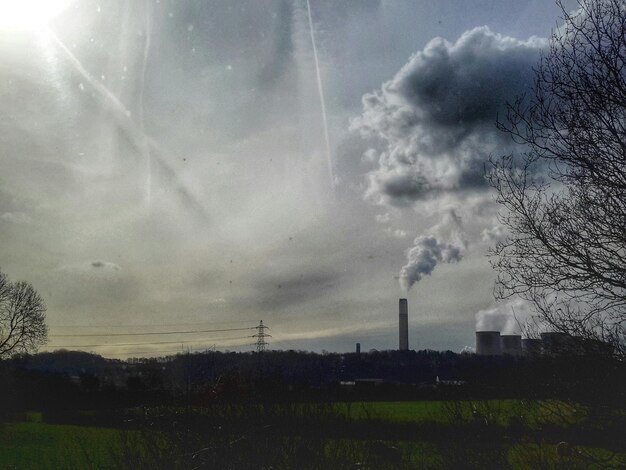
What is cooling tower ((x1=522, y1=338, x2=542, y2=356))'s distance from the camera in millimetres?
8931

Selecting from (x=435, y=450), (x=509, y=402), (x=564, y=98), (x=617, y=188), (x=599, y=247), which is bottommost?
(x=435, y=450)

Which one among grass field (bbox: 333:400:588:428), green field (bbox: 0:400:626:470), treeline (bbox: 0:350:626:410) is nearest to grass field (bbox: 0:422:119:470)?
green field (bbox: 0:400:626:470)

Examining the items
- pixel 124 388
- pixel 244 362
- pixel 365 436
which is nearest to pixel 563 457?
pixel 365 436

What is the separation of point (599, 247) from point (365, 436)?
389cm

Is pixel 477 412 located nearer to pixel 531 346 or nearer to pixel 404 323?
pixel 531 346

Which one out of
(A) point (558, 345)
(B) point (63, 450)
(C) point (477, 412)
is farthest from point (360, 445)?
(B) point (63, 450)

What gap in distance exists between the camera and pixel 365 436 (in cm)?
821

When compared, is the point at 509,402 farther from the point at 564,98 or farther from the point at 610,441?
the point at 564,98

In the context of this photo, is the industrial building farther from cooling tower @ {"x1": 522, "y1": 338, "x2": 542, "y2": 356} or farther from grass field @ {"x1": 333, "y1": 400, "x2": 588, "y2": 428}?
grass field @ {"x1": 333, "y1": 400, "x2": 588, "y2": 428}

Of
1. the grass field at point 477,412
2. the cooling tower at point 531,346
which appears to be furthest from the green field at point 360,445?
the cooling tower at point 531,346

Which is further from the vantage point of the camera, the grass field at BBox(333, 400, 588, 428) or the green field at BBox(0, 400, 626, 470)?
the grass field at BBox(333, 400, 588, 428)

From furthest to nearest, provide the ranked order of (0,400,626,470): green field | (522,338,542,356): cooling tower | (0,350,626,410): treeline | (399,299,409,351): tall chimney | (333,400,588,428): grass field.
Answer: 1. (399,299,409,351): tall chimney
2. (522,338,542,356): cooling tower
3. (333,400,588,428): grass field
4. (0,350,626,410): treeline
5. (0,400,626,470): green field

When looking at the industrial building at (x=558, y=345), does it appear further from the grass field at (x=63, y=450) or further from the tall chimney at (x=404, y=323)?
the tall chimney at (x=404, y=323)

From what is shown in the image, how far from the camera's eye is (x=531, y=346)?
912cm
